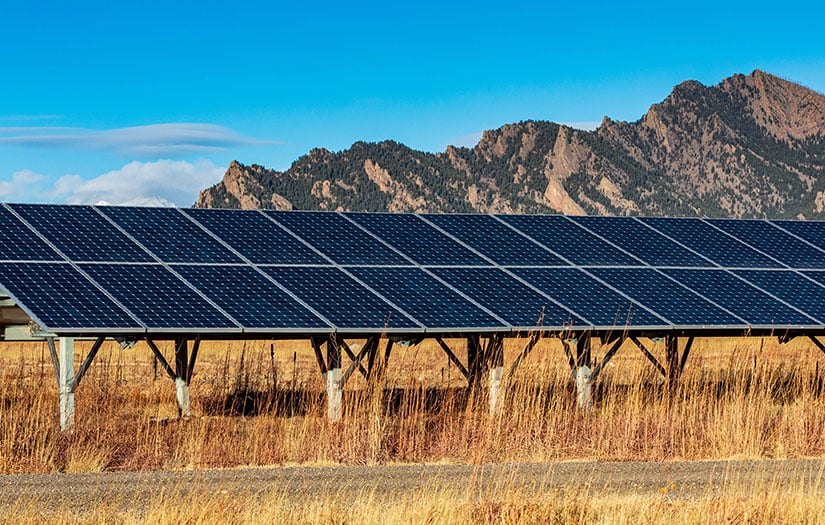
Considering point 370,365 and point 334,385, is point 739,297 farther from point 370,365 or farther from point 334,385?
point 334,385

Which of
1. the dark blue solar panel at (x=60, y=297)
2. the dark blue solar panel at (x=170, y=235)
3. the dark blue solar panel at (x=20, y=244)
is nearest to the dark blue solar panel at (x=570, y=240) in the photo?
the dark blue solar panel at (x=170, y=235)

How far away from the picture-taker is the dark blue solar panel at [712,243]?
27.6 metres

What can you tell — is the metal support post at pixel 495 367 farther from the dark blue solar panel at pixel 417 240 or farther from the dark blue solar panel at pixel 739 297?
the dark blue solar panel at pixel 739 297

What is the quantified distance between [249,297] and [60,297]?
3.27m

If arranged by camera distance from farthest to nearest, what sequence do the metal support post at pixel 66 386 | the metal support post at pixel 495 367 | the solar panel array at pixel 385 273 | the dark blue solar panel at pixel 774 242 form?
the dark blue solar panel at pixel 774 242 < the metal support post at pixel 495 367 < the solar panel array at pixel 385 273 < the metal support post at pixel 66 386

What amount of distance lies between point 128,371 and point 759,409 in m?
23.9

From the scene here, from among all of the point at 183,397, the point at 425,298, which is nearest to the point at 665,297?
the point at 425,298

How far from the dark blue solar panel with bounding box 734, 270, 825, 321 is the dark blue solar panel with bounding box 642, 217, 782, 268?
1.95 ft

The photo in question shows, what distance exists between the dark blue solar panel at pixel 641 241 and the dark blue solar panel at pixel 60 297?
12.0 metres

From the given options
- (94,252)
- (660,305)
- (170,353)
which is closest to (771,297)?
(660,305)

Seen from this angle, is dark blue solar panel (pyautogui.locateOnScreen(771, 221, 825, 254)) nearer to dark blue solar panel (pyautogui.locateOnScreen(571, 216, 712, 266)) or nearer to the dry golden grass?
dark blue solar panel (pyautogui.locateOnScreen(571, 216, 712, 266))

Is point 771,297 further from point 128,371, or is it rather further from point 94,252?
point 128,371

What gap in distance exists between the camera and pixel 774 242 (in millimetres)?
29422

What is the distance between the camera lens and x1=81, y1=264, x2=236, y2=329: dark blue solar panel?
66.0ft
